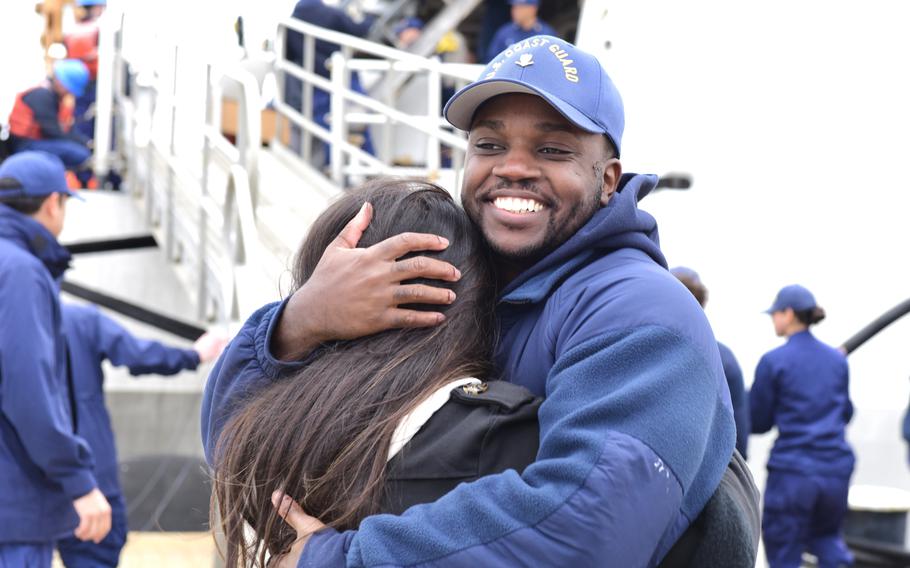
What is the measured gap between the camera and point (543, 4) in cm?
1223

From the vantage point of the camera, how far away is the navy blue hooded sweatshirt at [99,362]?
5.45 m

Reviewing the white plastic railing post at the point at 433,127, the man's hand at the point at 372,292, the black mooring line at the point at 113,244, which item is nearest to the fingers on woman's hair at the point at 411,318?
the man's hand at the point at 372,292

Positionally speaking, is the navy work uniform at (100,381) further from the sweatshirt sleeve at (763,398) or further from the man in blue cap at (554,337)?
the man in blue cap at (554,337)

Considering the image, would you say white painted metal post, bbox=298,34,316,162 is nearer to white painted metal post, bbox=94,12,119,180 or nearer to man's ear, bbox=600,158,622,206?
white painted metal post, bbox=94,12,119,180

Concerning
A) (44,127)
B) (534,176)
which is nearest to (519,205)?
(534,176)

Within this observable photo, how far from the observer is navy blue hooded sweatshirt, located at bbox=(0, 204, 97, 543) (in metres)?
3.79

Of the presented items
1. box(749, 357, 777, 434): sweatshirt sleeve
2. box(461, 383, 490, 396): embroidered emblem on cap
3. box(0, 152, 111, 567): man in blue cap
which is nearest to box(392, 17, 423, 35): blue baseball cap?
box(749, 357, 777, 434): sweatshirt sleeve

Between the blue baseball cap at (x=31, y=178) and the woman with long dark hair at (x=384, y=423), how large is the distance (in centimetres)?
276

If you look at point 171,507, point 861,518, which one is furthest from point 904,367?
point 171,507

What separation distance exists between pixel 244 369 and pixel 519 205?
1.72ft

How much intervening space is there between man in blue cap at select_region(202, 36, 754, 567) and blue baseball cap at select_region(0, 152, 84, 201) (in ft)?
8.54

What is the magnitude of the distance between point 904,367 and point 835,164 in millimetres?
1328

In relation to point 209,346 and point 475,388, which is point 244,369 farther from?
point 209,346

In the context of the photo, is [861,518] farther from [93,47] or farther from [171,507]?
[93,47]
